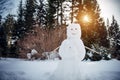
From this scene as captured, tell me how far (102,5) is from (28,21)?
6.84 ft

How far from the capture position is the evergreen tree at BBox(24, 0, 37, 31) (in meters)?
7.14

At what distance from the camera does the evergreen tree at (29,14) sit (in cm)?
714

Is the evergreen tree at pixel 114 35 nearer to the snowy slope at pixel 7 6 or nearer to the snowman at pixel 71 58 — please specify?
the snowy slope at pixel 7 6

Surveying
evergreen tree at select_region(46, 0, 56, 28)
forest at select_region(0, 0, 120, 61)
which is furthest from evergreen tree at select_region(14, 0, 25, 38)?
evergreen tree at select_region(46, 0, 56, 28)

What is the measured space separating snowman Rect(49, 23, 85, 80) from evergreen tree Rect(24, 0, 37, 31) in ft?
9.25

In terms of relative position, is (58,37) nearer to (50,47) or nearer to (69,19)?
(50,47)

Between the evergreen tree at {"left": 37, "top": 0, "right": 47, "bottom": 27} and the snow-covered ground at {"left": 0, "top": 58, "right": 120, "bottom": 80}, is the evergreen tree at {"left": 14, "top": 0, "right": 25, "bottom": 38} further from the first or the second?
the snow-covered ground at {"left": 0, "top": 58, "right": 120, "bottom": 80}

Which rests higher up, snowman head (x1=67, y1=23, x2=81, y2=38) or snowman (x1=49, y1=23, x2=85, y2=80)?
snowman head (x1=67, y1=23, x2=81, y2=38)

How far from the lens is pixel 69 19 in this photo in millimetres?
8297

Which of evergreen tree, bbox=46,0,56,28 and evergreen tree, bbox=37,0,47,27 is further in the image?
evergreen tree, bbox=46,0,56,28

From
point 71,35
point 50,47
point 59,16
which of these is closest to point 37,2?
point 59,16

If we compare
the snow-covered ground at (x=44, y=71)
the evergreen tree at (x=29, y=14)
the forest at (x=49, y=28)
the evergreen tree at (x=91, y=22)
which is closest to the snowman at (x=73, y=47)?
the snow-covered ground at (x=44, y=71)

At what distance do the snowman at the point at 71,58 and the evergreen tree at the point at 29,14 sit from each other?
9.25 ft

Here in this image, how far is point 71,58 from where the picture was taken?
14.6ft
